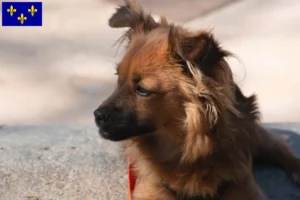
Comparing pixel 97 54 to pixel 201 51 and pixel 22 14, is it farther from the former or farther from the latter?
pixel 201 51

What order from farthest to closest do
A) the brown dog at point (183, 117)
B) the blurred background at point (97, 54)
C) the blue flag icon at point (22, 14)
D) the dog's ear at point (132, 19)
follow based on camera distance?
the blue flag icon at point (22, 14) → the blurred background at point (97, 54) → the dog's ear at point (132, 19) → the brown dog at point (183, 117)

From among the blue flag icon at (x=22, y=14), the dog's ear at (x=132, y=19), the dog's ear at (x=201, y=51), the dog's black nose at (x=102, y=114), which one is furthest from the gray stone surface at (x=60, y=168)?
the blue flag icon at (x=22, y=14)

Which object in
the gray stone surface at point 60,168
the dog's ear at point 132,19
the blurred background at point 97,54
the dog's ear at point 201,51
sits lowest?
the gray stone surface at point 60,168

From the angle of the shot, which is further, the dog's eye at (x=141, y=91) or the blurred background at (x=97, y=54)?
the blurred background at (x=97, y=54)

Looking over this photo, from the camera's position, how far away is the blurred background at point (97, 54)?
20.0 ft

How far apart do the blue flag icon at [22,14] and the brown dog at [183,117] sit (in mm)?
4051

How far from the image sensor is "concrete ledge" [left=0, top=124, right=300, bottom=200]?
13.4 ft

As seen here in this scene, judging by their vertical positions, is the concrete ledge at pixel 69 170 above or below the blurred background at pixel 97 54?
below

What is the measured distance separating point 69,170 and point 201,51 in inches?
56.1

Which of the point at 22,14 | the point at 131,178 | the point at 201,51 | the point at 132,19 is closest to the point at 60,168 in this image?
the point at 131,178

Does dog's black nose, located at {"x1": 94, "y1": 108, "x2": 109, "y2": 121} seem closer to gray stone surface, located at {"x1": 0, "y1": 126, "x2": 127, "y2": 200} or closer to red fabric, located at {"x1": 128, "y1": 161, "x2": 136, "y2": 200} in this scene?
red fabric, located at {"x1": 128, "y1": 161, "x2": 136, "y2": 200}

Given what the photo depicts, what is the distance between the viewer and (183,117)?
353cm

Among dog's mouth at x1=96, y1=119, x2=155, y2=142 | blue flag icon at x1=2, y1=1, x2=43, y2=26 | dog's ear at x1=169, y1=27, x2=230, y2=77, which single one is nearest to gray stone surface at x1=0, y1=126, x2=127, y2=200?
dog's mouth at x1=96, y1=119, x2=155, y2=142

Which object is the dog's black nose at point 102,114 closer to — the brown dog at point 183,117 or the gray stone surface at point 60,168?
the brown dog at point 183,117
